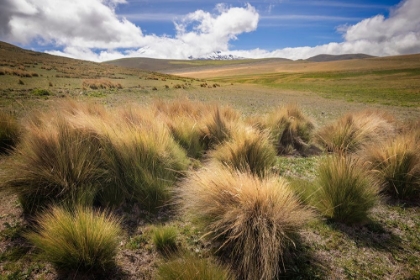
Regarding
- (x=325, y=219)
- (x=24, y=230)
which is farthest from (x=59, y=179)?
(x=325, y=219)

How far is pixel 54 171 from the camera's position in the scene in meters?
3.05

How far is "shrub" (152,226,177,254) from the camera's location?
2.54 metres

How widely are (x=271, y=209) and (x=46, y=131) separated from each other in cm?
326

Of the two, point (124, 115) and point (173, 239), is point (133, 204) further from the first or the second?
point (124, 115)

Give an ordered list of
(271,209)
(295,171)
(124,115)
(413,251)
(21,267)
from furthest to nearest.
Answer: (124,115)
(295,171)
(413,251)
(271,209)
(21,267)

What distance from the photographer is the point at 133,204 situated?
335 centimetres

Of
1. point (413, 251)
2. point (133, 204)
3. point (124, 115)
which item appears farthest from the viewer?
point (124, 115)

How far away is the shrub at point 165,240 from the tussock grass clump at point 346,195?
1.94m

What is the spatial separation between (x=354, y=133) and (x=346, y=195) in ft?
12.9

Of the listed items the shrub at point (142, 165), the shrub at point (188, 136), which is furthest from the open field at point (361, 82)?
the shrub at point (142, 165)

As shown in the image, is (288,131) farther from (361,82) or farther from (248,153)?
(361,82)

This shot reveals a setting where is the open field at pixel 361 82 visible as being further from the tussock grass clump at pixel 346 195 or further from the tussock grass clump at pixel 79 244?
the tussock grass clump at pixel 79 244

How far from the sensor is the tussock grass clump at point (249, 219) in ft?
7.19

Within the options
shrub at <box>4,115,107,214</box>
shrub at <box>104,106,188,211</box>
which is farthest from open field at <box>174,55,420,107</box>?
shrub at <box>4,115,107,214</box>
